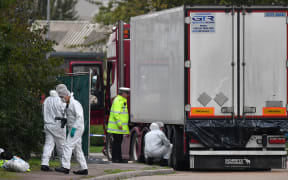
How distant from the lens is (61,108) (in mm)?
15992

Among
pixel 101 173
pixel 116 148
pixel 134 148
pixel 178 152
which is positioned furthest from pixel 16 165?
pixel 134 148

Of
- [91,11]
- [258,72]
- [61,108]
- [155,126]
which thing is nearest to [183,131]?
[155,126]

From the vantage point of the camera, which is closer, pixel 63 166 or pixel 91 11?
pixel 63 166

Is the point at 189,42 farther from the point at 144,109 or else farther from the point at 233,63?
the point at 144,109

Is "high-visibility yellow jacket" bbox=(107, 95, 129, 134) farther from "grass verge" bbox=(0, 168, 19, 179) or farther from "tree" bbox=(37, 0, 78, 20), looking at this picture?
"tree" bbox=(37, 0, 78, 20)

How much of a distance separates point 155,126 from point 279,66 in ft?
9.55

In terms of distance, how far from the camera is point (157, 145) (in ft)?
62.5

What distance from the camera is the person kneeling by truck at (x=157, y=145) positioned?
1877cm

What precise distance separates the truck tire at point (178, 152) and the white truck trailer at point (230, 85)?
2cm

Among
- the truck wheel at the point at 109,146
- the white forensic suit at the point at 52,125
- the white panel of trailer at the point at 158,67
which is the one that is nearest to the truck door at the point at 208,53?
the white panel of trailer at the point at 158,67

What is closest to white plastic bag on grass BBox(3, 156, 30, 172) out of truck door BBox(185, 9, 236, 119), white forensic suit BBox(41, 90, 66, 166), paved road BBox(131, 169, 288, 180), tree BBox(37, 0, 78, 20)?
white forensic suit BBox(41, 90, 66, 166)

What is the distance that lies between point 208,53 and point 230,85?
79 centimetres

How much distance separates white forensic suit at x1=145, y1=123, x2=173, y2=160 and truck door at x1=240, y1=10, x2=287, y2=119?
193 centimetres

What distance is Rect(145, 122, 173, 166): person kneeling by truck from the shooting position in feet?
61.6
